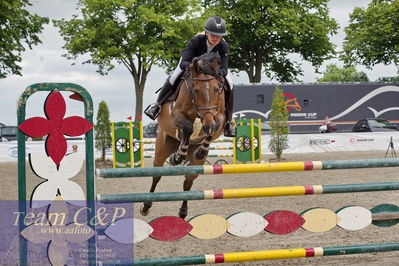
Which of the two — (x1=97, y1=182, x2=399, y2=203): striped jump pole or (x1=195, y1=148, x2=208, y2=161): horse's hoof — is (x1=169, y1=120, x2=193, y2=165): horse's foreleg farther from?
(x1=97, y1=182, x2=399, y2=203): striped jump pole

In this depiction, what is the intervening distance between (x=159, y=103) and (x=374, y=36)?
3002cm

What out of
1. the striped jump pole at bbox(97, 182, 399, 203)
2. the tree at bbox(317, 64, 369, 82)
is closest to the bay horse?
the striped jump pole at bbox(97, 182, 399, 203)

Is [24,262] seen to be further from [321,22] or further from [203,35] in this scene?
[321,22]

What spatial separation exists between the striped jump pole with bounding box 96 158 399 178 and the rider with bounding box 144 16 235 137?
1.91 meters

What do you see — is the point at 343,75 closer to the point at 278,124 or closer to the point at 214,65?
the point at 278,124

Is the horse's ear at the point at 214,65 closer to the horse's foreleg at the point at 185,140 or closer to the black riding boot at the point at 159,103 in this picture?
the horse's foreleg at the point at 185,140

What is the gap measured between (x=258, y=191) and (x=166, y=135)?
8.51 ft

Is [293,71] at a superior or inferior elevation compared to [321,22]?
inferior

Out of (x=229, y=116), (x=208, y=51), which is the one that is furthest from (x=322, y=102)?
(x=208, y=51)

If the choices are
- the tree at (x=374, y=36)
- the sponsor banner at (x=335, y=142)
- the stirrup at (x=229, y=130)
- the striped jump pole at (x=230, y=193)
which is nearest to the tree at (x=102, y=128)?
the sponsor banner at (x=335, y=142)

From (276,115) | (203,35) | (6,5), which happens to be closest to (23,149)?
(203,35)

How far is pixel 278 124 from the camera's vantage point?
17.4 m

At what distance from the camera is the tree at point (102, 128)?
16.3 m

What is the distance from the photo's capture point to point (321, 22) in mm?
34656
